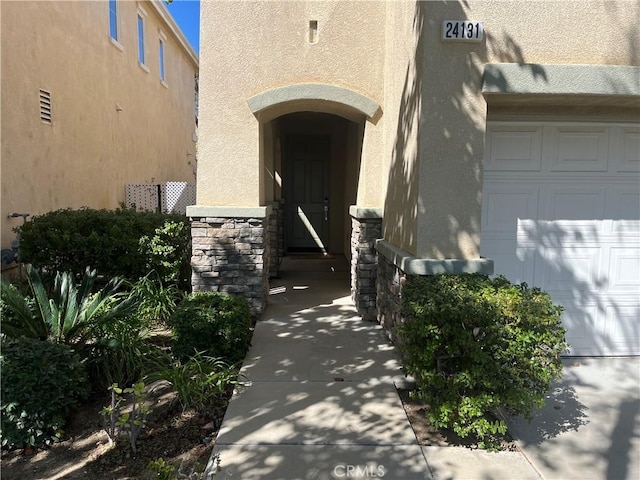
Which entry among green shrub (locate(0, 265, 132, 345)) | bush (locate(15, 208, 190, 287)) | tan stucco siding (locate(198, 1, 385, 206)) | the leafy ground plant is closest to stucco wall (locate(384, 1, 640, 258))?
tan stucco siding (locate(198, 1, 385, 206))

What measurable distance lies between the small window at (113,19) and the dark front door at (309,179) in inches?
208

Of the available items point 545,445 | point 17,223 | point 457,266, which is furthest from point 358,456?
point 17,223

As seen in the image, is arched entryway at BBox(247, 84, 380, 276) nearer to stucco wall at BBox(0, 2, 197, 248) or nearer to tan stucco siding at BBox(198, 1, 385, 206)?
tan stucco siding at BBox(198, 1, 385, 206)

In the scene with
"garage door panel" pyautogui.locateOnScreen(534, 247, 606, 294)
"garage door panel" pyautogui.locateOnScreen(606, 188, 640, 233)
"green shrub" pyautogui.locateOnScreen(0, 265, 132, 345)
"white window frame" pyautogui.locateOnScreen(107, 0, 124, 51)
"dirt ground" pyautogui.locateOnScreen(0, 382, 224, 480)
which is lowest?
"dirt ground" pyautogui.locateOnScreen(0, 382, 224, 480)

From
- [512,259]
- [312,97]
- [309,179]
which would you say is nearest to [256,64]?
[312,97]

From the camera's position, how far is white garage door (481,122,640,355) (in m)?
4.79

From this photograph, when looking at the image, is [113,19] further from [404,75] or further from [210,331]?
[210,331]

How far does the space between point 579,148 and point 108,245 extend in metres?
5.93

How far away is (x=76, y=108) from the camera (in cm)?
973

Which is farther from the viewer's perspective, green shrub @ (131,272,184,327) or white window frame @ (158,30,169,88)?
white window frame @ (158,30,169,88)

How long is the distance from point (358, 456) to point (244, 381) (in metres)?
1.53

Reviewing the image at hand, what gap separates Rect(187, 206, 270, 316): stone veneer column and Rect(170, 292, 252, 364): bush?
44.1 inches

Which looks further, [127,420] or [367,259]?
[367,259]

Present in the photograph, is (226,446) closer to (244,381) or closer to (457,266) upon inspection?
(244,381)
